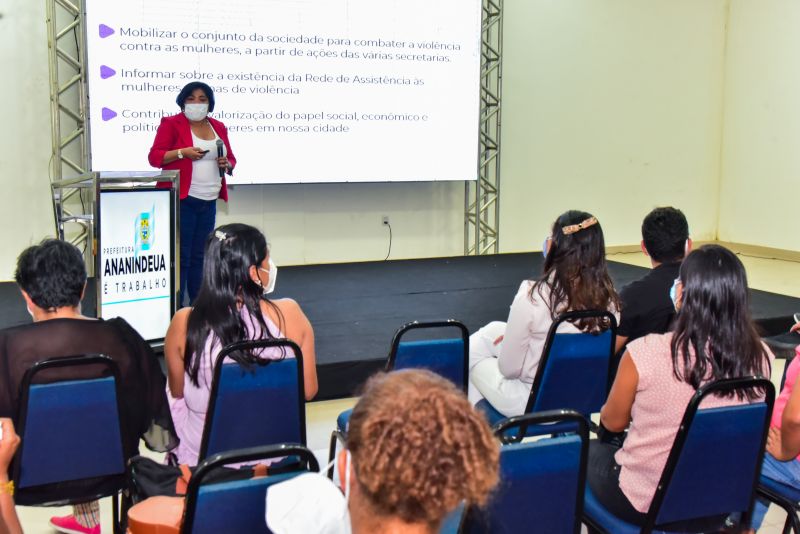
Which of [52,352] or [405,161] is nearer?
[52,352]

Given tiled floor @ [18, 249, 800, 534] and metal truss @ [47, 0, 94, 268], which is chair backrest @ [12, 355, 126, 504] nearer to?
tiled floor @ [18, 249, 800, 534]

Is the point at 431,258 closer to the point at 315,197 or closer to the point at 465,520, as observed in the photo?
the point at 315,197

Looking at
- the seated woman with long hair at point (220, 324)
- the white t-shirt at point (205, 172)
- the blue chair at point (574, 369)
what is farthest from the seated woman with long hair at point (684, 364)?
the white t-shirt at point (205, 172)

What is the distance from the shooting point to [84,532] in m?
2.39

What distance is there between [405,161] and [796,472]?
4976 millimetres

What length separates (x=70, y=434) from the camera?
1919 mm

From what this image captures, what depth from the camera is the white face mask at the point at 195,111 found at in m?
4.39

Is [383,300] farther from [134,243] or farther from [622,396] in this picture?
[622,396]

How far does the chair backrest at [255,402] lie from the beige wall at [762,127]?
7.11m

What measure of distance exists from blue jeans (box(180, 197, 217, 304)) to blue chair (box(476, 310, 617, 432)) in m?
2.65

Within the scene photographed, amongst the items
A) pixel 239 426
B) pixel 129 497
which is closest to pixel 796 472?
pixel 239 426

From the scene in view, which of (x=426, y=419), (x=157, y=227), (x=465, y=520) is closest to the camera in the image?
(x=426, y=419)

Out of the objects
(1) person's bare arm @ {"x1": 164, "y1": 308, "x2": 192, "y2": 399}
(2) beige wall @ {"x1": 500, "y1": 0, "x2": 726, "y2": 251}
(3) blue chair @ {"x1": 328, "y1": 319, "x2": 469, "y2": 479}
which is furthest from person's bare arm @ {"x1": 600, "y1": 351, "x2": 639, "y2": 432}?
(2) beige wall @ {"x1": 500, "y1": 0, "x2": 726, "y2": 251}

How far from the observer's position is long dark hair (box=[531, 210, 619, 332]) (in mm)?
2549
